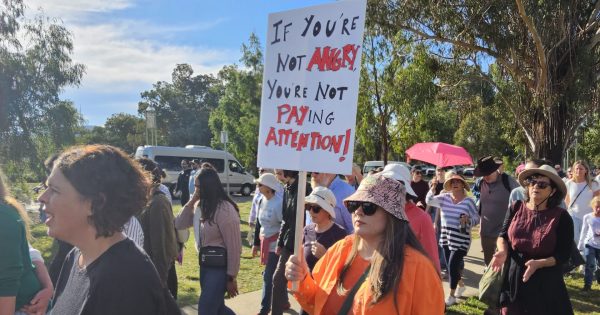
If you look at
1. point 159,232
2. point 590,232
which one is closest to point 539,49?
point 590,232

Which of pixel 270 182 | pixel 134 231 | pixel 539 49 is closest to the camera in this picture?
pixel 134 231

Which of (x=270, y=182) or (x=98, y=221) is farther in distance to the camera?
(x=270, y=182)

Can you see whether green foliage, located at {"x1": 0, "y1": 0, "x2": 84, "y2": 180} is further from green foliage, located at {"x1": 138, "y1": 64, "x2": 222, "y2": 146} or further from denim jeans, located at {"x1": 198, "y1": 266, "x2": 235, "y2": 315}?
green foliage, located at {"x1": 138, "y1": 64, "x2": 222, "y2": 146}

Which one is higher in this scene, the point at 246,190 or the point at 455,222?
the point at 455,222

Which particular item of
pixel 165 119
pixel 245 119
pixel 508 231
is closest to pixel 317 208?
pixel 508 231

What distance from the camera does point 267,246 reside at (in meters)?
5.65

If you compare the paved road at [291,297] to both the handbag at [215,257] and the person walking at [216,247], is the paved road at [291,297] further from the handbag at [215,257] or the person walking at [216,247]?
the handbag at [215,257]

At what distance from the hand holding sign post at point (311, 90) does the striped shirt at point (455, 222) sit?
3.84 meters

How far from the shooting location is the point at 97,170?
73.7 inches

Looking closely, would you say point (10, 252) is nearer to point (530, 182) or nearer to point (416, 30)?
point (530, 182)

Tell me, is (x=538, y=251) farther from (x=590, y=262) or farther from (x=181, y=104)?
(x=181, y=104)

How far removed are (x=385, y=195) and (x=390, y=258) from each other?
30cm

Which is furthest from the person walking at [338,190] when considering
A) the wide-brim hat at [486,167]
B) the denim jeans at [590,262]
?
the denim jeans at [590,262]

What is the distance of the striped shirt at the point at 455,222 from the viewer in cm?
593
